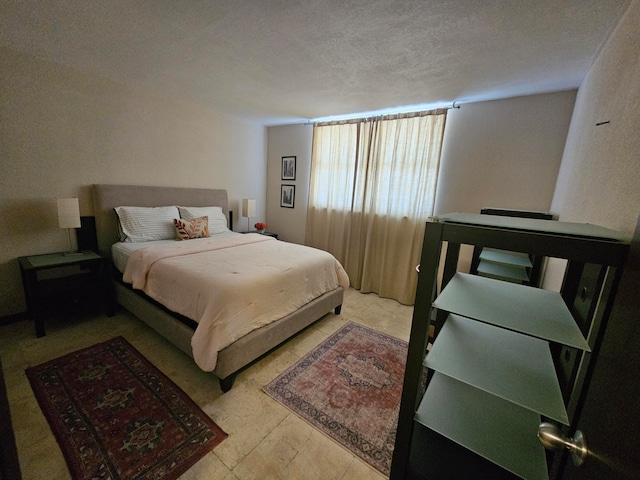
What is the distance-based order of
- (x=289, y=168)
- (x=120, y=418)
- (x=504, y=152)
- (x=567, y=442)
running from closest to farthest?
(x=567, y=442), (x=120, y=418), (x=504, y=152), (x=289, y=168)

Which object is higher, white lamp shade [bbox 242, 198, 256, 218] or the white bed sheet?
white lamp shade [bbox 242, 198, 256, 218]

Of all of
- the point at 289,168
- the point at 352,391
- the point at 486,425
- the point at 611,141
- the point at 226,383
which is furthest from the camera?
the point at 289,168

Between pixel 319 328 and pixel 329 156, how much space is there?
255 cm

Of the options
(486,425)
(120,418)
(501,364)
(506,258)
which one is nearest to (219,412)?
(120,418)

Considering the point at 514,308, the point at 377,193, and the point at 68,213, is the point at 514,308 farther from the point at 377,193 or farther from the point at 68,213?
the point at 68,213

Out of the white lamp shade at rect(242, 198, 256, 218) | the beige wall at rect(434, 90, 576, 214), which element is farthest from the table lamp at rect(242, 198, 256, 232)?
the beige wall at rect(434, 90, 576, 214)

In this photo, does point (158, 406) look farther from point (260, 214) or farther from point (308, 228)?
point (260, 214)

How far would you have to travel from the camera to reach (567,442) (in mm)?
536

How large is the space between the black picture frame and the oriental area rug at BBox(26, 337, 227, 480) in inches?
129

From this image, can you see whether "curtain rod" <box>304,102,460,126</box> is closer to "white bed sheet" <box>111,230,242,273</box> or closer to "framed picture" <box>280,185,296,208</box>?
"framed picture" <box>280,185,296,208</box>

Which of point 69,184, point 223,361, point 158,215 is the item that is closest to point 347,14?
point 223,361

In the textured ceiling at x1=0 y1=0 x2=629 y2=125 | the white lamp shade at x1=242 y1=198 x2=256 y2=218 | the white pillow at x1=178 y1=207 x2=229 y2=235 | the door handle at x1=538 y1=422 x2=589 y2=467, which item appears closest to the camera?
the door handle at x1=538 y1=422 x2=589 y2=467

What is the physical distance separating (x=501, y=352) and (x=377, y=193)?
2.81 metres

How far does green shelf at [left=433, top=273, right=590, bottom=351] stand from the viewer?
682 millimetres
